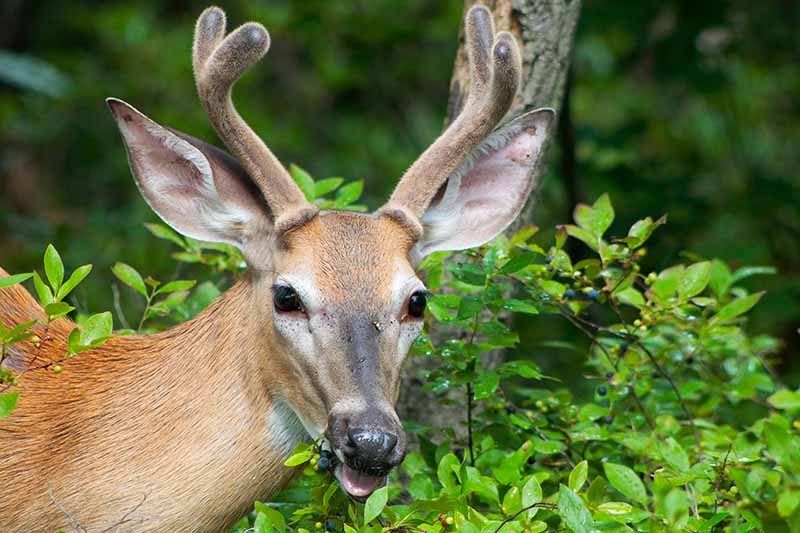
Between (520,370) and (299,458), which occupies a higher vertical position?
(299,458)

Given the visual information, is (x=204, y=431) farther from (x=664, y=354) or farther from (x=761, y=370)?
(x=761, y=370)

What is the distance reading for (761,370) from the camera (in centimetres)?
556

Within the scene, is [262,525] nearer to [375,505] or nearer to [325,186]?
[375,505]

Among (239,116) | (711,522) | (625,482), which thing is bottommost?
(711,522)

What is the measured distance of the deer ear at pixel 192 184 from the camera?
4.41 m

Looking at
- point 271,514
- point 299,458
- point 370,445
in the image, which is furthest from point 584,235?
point 271,514

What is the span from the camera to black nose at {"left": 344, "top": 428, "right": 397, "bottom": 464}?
12.0 feet

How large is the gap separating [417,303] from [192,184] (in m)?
0.93

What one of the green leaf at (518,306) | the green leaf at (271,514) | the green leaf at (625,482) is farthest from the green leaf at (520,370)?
the green leaf at (271,514)

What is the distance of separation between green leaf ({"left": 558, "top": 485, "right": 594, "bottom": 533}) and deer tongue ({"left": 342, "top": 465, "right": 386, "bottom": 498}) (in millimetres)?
575

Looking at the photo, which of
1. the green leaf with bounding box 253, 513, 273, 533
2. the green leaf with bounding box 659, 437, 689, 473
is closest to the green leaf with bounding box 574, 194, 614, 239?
the green leaf with bounding box 659, 437, 689, 473

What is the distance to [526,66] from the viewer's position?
5426mm

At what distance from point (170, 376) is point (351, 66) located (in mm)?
6025

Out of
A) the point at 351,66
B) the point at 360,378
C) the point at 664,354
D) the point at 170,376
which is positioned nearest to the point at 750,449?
the point at 664,354
